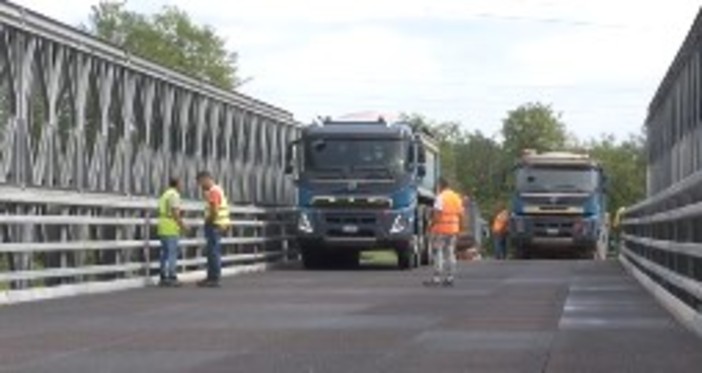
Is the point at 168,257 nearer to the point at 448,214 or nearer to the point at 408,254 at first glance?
Answer: the point at 448,214

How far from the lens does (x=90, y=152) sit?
21.6 m

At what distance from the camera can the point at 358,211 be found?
30031 mm

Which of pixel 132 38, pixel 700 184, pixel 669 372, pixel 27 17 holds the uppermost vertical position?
pixel 132 38

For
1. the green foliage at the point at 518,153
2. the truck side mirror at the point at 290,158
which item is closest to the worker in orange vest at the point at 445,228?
the truck side mirror at the point at 290,158

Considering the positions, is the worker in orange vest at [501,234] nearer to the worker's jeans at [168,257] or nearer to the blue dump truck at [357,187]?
the blue dump truck at [357,187]

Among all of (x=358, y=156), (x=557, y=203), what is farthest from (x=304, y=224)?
(x=557, y=203)

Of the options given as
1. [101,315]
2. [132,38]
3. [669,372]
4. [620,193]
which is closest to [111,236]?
[101,315]

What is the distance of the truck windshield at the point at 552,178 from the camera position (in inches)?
1703

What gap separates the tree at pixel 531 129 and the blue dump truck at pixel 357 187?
8715 centimetres

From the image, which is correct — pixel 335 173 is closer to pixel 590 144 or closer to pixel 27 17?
pixel 27 17

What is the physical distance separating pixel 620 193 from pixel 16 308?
108 meters

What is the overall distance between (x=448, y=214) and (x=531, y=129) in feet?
320

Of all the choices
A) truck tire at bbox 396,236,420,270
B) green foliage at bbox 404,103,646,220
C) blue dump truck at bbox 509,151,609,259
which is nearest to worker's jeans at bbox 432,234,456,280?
truck tire at bbox 396,236,420,270

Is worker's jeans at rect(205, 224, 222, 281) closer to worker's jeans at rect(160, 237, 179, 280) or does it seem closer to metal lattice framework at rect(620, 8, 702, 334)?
worker's jeans at rect(160, 237, 179, 280)
